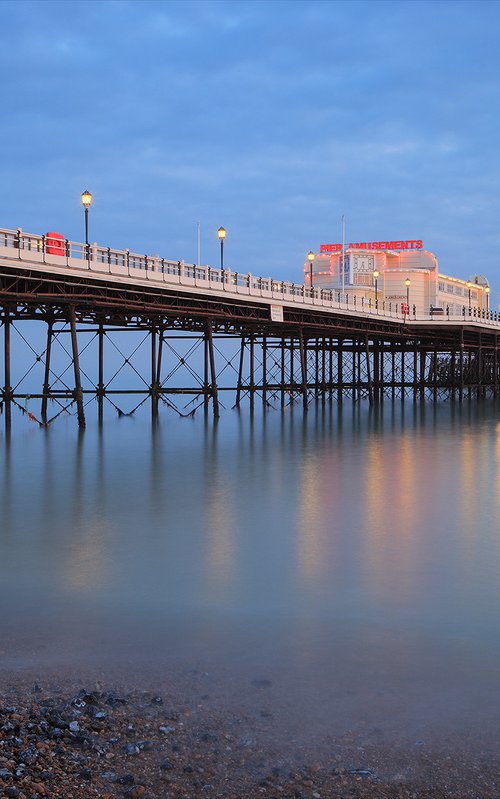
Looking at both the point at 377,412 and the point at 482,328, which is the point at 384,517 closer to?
the point at 377,412

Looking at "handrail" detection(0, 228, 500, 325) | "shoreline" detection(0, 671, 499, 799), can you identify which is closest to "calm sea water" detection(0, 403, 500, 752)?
"shoreline" detection(0, 671, 499, 799)

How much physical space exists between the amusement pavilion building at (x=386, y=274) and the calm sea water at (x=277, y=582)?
55737mm

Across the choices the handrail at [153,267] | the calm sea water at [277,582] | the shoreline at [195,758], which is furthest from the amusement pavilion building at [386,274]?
the shoreline at [195,758]

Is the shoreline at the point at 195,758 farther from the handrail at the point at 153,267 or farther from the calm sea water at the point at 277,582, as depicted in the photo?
the handrail at the point at 153,267

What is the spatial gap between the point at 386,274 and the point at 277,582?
69390 mm

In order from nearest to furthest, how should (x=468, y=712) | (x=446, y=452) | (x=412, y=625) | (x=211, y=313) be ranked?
(x=468, y=712) < (x=412, y=625) < (x=446, y=452) < (x=211, y=313)

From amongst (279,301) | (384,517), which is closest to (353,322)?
(279,301)

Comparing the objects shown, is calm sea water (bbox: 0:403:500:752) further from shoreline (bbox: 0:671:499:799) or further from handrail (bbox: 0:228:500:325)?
handrail (bbox: 0:228:500:325)

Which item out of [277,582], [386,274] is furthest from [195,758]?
[386,274]

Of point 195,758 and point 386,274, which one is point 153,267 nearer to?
point 195,758

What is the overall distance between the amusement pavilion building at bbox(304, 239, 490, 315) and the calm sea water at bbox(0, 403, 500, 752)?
55737 millimetres

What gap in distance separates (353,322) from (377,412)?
9.98 meters

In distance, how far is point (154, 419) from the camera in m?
38.9

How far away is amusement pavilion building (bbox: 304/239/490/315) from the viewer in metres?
73.8
